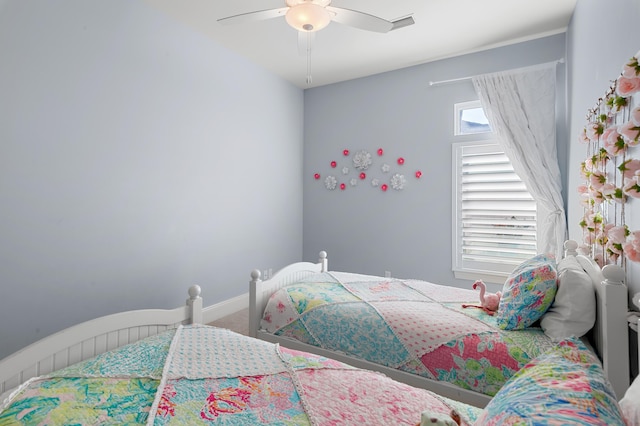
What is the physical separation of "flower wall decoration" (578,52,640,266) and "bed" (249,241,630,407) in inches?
5.4

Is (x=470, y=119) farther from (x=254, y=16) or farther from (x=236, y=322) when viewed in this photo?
(x=236, y=322)

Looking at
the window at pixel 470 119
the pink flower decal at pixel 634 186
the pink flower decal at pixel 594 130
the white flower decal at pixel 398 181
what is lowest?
the pink flower decal at pixel 634 186

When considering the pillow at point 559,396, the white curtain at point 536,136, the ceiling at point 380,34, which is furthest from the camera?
the white curtain at point 536,136

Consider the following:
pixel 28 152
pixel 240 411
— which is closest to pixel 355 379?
pixel 240 411

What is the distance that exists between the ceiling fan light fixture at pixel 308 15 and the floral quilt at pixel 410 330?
5.59 ft

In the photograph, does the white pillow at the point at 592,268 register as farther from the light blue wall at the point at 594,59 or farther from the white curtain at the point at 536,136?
the white curtain at the point at 536,136

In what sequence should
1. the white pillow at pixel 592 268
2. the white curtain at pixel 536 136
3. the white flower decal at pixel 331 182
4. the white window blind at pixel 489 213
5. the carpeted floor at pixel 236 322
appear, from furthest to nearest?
the white flower decal at pixel 331 182, the white window blind at pixel 489 213, the carpeted floor at pixel 236 322, the white curtain at pixel 536 136, the white pillow at pixel 592 268

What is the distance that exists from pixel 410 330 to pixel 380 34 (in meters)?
2.55

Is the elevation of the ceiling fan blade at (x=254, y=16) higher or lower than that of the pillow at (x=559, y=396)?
higher

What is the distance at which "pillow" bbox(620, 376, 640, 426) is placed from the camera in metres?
0.70

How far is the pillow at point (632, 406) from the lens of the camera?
0.70 m

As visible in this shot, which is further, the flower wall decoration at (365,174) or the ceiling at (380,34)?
the flower wall decoration at (365,174)

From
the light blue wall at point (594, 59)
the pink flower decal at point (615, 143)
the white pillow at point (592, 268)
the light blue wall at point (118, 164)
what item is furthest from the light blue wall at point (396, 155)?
the pink flower decal at point (615, 143)

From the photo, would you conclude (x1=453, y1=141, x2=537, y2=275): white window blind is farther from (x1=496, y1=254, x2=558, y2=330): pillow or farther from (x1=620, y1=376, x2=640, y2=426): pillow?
(x1=620, y1=376, x2=640, y2=426): pillow
